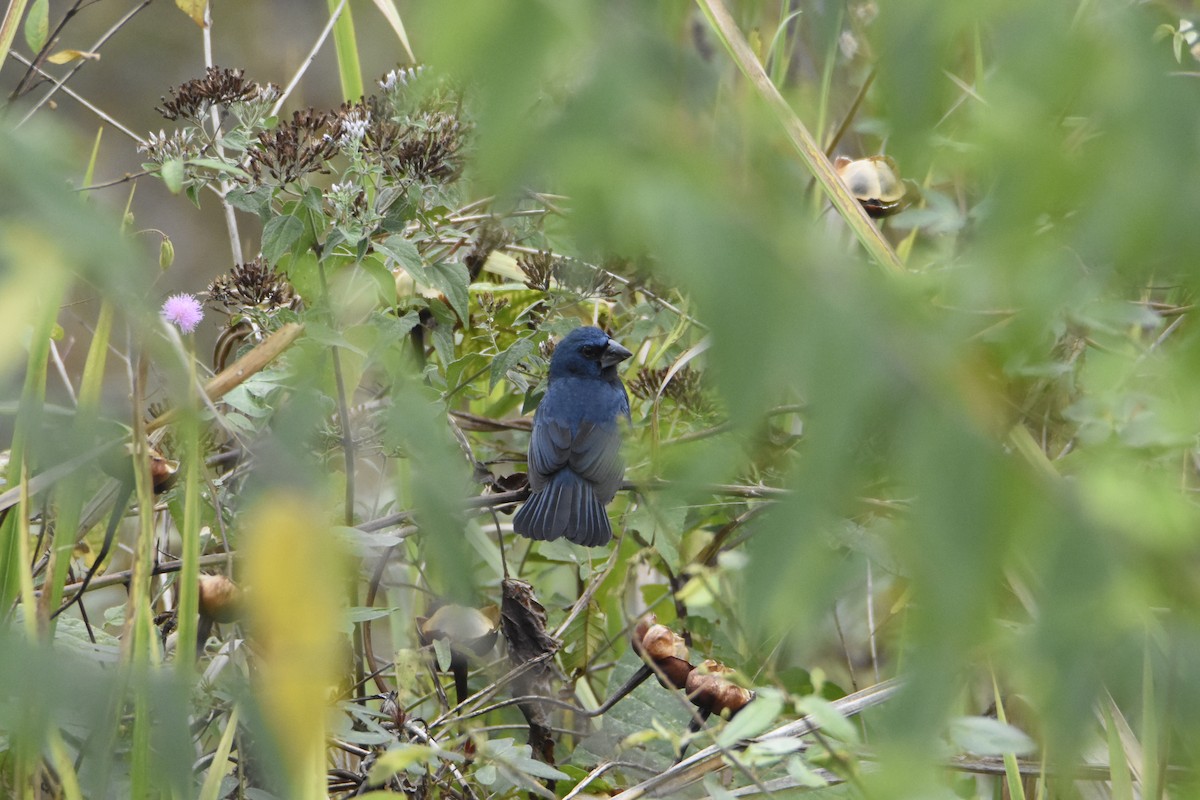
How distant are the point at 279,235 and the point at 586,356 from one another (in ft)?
5.05

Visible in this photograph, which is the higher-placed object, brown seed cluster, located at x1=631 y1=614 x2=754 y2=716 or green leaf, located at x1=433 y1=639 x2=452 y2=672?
green leaf, located at x1=433 y1=639 x2=452 y2=672

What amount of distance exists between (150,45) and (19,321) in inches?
232

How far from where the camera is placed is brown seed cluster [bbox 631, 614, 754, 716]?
1.67 m

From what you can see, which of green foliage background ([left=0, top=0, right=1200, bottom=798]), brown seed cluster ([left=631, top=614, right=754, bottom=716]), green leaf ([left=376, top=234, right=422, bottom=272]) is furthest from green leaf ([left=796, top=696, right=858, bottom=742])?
green leaf ([left=376, top=234, right=422, bottom=272])

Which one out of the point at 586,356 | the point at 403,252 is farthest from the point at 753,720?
the point at 586,356

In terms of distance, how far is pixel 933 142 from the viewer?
660 mm

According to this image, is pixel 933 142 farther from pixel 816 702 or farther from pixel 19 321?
pixel 816 702

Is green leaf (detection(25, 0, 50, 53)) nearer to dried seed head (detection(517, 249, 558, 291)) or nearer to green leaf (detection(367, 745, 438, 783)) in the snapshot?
dried seed head (detection(517, 249, 558, 291))

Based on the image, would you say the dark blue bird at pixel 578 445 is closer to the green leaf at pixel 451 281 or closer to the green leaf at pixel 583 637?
the green leaf at pixel 583 637

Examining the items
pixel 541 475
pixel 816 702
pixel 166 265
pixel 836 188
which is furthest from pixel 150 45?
pixel 816 702

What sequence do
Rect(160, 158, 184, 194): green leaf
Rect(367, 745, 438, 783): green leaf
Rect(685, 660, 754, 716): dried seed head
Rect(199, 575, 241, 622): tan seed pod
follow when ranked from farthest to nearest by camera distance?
Rect(160, 158, 184, 194): green leaf → Rect(685, 660, 754, 716): dried seed head → Rect(199, 575, 241, 622): tan seed pod → Rect(367, 745, 438, 783): green leaf

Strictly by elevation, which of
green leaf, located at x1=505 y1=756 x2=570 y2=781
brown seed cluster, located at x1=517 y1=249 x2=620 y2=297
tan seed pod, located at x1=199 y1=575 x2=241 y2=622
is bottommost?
green leaf, located at x1=505 y1=756 x2=570 y2=781

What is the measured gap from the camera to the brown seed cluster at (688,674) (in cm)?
167

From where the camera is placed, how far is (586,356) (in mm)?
3482
